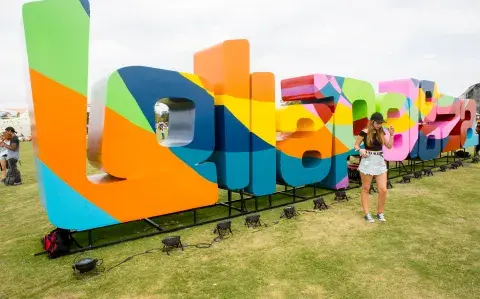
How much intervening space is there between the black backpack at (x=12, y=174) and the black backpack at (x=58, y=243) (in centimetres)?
757

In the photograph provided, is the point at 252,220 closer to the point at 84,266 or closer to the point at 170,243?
the point at 170,243

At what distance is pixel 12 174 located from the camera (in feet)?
37.1

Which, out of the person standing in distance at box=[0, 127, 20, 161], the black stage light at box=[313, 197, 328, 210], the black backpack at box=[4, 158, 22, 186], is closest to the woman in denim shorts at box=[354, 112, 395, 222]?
the black stage light at box=[313, 197, 328, 210]

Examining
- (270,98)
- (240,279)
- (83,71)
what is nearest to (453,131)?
(270,98)

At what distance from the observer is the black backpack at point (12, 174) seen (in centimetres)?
1122

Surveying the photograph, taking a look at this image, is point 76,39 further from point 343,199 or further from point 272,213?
point 343,199

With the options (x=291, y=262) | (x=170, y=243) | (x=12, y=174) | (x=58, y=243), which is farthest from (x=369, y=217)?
(x=12, y=174)

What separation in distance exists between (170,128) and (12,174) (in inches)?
301

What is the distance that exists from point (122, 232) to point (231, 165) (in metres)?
2.34

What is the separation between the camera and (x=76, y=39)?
4875 millimetres

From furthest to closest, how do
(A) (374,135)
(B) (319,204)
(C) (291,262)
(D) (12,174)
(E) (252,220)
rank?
(D) (12,174), (B) (319,204), (A) (374,135), (E) (252,220), (C) (291,262)

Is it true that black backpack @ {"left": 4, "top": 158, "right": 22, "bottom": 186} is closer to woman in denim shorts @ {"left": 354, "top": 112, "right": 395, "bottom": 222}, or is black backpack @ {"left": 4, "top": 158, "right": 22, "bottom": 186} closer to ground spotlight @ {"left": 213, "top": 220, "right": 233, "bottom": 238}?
ground spotlight @ {"left": 213, "top": 220, "right": 233, "bottom": 238}

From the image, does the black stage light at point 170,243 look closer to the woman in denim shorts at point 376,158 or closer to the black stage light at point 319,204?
the black stage light at point 319,204

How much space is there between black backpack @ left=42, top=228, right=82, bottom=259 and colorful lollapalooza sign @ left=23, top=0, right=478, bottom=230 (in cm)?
23
